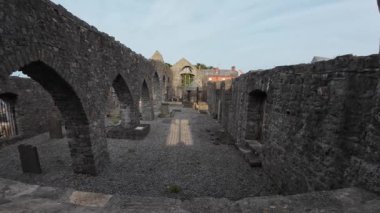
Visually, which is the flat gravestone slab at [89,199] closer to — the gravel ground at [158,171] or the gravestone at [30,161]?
the gravel ground at [158,171]

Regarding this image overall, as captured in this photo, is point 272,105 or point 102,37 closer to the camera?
point 272,105

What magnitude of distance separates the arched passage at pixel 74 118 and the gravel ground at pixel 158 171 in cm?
41

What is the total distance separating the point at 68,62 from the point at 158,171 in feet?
12.6

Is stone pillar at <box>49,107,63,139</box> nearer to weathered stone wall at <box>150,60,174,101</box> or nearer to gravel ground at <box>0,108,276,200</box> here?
gravel ground at <box>0,108,276,200</box>

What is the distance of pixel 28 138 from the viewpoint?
9891 mm

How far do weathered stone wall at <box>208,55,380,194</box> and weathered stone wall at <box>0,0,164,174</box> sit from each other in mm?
5031

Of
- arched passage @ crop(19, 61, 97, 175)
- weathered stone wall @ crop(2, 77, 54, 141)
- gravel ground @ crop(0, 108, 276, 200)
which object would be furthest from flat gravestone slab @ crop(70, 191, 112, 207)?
weathered stone wall @ crop(2, 77, 54, 141)

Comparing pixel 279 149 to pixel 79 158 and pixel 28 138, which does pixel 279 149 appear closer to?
pixel 79 158

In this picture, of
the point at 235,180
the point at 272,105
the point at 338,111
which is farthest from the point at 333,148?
the point at 235,180

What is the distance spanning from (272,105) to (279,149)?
3.75 ft

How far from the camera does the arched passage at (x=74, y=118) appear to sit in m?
4.98

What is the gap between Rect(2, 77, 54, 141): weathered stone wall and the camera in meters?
9.41

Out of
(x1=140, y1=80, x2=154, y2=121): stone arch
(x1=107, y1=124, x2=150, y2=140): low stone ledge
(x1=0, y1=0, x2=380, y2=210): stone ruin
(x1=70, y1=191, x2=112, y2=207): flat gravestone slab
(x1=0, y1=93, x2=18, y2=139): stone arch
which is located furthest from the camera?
(x1=140, y1=80, x2=154, y2=121): stone arch

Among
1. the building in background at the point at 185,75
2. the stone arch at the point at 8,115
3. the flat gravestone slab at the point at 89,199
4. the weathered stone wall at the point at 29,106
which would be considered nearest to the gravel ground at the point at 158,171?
the weathered stone wall at the point at 29,106
